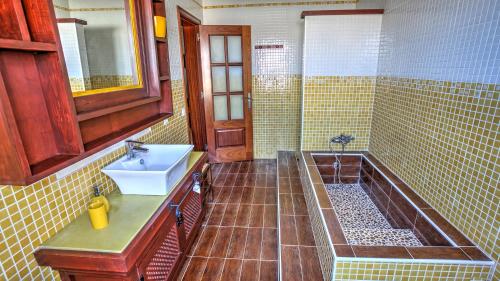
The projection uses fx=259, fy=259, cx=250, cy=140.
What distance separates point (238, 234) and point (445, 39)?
7.82 ft

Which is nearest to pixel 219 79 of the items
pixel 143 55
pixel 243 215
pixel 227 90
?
pixel 227 90

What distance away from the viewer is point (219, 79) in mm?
4008

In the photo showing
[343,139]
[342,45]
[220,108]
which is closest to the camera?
[342,45]

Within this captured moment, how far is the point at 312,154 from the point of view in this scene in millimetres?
3461

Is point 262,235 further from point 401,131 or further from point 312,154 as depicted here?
point 401,131

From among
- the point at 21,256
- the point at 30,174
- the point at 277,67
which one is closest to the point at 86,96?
the point at 30,174

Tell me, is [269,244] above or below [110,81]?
below

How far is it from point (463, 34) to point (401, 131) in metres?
1.02

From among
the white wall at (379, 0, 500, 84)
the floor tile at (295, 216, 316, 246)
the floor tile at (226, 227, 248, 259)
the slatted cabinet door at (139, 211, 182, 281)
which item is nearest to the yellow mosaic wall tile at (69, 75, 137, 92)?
the slatted cabinet door at (139, 211, 182, 281)

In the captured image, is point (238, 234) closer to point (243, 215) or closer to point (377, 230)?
point (243, 215)

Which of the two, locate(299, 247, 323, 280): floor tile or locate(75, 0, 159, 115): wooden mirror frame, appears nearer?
locate(299, 247, 323, 280): floor tile

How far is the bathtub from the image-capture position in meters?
1.57

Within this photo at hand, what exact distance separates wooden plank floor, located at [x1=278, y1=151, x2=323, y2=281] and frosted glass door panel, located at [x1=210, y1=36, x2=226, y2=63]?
1965 mm

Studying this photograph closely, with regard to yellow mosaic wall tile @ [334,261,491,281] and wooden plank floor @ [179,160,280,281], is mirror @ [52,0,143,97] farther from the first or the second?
yellow mosaic wall tile @ [334,261,491,281]
